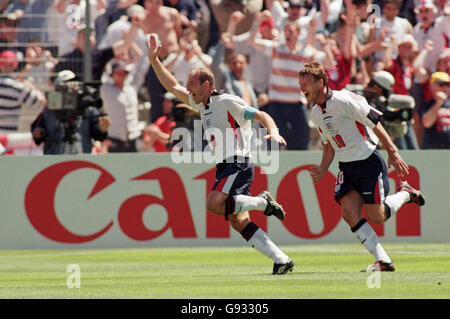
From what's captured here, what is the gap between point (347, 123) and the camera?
435 inches

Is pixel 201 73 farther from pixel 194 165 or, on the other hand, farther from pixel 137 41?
pixel 137 41

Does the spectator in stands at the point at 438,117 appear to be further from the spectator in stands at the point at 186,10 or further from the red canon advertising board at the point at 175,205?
the spectator in stands at the point at 186,10

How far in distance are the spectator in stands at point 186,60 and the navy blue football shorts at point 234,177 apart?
668 cm

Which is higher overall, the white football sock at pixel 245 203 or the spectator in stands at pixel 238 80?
the white football sock at pixel 245 203

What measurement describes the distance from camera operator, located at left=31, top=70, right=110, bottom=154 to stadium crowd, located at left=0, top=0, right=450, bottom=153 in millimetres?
83

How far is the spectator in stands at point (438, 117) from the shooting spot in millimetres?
17828

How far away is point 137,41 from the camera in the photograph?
60.8ft

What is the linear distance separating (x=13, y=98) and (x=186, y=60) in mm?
2884

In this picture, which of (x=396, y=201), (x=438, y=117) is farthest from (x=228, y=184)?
(x=438, y=117)

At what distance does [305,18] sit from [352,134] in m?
7.67

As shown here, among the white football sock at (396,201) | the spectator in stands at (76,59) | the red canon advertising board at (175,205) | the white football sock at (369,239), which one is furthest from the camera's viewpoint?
the spectator in stands at (76,59)

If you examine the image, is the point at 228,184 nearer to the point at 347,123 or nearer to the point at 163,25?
the point at 347,123

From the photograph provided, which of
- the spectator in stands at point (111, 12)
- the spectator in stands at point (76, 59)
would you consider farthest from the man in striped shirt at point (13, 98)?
the spectator in stands at point (111, 12)

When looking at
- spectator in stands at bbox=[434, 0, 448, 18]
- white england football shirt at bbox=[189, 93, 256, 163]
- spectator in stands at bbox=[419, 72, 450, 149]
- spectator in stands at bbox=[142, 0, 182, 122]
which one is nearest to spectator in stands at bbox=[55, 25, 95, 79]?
spectator in stands at bbox=[142, 0, 182, 122]
